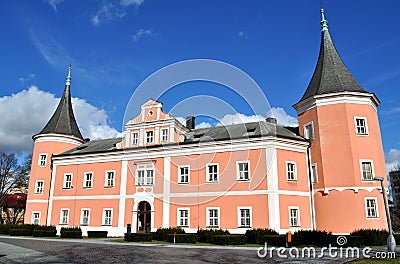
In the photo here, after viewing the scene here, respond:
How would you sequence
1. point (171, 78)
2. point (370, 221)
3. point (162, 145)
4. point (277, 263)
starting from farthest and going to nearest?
point (162, 145), point (370, 221), point (171, 78), point (277, 263)

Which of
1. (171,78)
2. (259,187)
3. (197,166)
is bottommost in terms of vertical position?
(259,187)

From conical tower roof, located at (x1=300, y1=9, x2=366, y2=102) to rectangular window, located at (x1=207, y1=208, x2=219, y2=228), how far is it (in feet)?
40.1

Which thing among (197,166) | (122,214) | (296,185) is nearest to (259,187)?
(296,185)

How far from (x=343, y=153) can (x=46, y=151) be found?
2957cm

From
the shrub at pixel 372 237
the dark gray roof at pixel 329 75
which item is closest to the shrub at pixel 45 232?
the shrub at pixel 372 237

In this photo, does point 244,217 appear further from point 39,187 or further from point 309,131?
point 39,187

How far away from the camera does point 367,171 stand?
2512cm

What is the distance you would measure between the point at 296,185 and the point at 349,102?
25.7ft

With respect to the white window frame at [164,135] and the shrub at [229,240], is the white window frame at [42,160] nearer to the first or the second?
the white window frame at [164,135]

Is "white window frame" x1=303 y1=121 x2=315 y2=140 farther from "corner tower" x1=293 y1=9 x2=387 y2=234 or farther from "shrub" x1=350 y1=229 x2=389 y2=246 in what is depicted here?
"shrub" x1=350 y1=229 x2=389 y2=246

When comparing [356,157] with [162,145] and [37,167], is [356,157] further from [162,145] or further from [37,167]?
[37,167]

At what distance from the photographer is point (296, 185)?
2633 centimetres

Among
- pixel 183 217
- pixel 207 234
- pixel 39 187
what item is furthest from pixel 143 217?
pixel 39 187

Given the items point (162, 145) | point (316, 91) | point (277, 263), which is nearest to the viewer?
point (277, 263)
